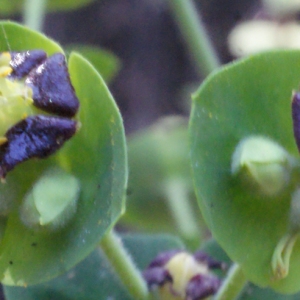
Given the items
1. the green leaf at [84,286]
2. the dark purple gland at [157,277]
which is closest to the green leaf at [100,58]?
the green leaf at [84,286]

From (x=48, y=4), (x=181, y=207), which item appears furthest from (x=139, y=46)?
(x=181, y=207)

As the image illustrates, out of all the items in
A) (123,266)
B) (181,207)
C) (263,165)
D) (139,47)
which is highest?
(263,165)

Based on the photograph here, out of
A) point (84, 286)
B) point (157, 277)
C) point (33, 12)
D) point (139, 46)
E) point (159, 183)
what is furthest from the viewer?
point (139, 46)

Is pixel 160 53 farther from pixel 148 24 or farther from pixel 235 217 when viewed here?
pixel 235 217

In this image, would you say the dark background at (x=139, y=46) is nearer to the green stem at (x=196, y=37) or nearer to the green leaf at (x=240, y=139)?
the green stem at (x=196, y=37)

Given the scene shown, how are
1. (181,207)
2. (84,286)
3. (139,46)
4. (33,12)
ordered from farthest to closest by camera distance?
(139,46)
(181,207)
(33,12)
(84,286)

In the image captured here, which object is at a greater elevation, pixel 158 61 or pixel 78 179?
pixel 78 179

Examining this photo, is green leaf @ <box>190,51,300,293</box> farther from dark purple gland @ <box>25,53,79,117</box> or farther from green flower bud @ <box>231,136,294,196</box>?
dark purple gland @ <box>25,53,79,117</box>

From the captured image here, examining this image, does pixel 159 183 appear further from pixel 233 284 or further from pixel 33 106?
pixel 33 106

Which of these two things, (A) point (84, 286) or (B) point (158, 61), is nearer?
(A) point (84, 286)
